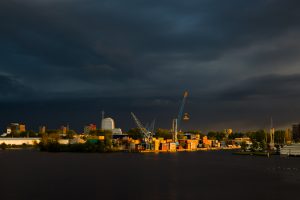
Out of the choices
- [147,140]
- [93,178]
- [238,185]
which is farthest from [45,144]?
[238,185]

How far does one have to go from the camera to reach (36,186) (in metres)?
46.0

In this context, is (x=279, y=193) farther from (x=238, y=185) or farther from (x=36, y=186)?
(x=36, y=186)

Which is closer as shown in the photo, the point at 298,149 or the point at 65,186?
the point at 65,186

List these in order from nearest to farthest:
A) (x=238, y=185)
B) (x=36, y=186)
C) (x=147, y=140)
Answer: (x=36, y=186) → (x=238, y=185) → (x=147, y=140)

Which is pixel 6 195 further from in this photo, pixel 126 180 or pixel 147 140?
pixel 147 140

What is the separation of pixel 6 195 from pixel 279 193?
28.9 metres

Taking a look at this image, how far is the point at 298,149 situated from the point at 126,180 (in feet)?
322

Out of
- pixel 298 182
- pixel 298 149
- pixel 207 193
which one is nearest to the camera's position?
pixel 207 193

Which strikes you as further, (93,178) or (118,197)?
(93,178)

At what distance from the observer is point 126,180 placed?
53.3 metres

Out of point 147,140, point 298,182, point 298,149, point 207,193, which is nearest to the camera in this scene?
point 207,193

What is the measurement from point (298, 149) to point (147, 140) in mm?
68633

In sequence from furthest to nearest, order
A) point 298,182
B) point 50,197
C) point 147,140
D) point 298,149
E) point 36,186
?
1. point 147,140
2. point 298,149
3. point 298,182
4. point 36,186
5. point 50,197

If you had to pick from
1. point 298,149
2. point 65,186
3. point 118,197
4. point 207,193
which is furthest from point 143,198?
point 298,149
